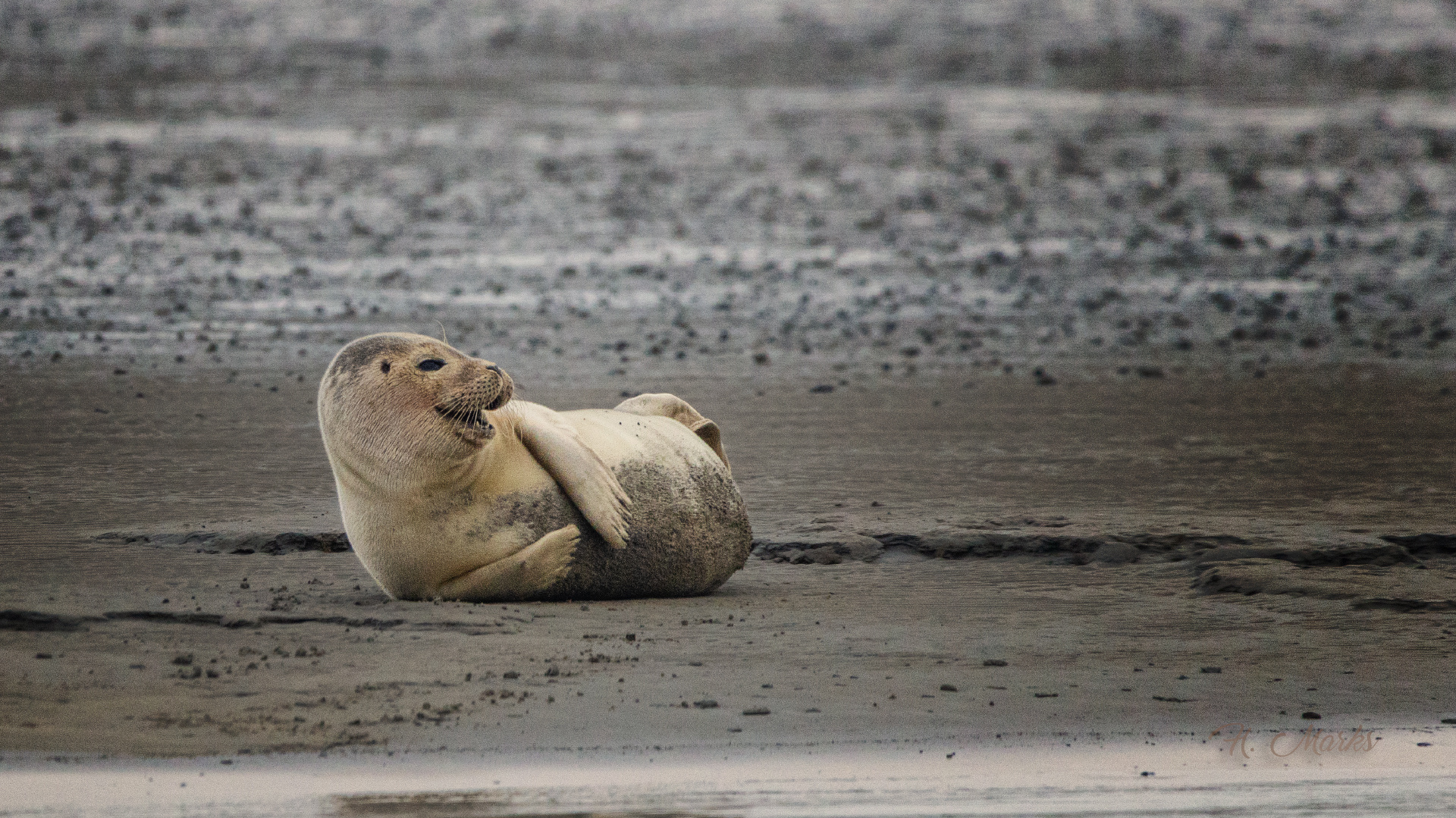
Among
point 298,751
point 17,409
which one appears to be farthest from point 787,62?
point 298,751

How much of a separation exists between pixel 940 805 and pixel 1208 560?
350 cm

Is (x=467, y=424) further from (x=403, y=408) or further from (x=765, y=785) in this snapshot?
(x=765, y=785)

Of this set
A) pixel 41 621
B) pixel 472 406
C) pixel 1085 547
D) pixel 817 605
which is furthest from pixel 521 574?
pixel 1085 547

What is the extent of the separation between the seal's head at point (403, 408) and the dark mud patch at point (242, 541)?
1497 mm

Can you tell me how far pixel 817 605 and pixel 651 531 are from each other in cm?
71

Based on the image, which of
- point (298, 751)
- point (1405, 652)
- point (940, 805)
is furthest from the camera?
point (1405, 652)

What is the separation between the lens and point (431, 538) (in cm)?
707

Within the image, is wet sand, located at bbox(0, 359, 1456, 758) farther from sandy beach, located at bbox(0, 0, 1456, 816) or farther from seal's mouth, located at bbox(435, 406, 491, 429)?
seal's mouth, located at bbox(435, 406, 491, 429)

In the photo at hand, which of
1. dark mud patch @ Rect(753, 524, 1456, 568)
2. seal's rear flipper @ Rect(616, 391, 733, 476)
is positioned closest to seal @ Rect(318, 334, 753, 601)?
seal's rear flipper @ Rect(616, 391, 733, 476)

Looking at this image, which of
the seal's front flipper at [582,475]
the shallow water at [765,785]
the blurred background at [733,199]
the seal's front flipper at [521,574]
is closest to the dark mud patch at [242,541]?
the seal's front flipper at [521,574]

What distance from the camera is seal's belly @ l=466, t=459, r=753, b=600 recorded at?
7.15 m

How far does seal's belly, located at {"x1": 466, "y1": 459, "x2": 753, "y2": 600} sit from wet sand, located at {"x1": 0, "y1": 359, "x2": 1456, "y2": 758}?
0.10m

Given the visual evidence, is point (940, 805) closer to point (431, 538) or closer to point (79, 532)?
point (431, 538)

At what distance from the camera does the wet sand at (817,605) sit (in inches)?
237
